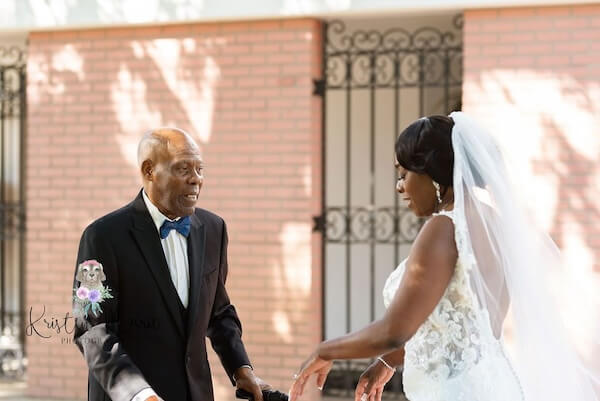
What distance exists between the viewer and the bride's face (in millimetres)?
3361

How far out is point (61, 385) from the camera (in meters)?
8.23

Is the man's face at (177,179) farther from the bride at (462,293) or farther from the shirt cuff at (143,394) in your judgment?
the bride at (462,293)

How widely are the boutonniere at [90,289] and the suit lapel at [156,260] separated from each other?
178 mm

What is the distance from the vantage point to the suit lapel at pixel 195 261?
12.4 ft

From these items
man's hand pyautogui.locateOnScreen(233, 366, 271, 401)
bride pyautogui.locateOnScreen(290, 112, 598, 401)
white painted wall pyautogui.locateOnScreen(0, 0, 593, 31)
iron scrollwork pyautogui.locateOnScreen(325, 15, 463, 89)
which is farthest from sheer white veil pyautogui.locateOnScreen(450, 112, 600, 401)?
iron scrollwork pyautogui.locateOnScreen(325, 15, 463, 89)

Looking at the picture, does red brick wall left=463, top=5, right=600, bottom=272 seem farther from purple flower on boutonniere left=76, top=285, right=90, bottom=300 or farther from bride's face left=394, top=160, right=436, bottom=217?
purple flower on boutonniere left=76, top=285, right=90, bottom=300

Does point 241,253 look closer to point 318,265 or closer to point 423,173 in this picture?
point 318,265

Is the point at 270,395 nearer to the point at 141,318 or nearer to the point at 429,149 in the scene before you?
the point at 141,318

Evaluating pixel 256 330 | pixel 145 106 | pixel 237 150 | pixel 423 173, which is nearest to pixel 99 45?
pixel 145 106

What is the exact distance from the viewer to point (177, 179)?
3.79m

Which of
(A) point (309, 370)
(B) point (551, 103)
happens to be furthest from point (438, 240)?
(B) point (551, 103)

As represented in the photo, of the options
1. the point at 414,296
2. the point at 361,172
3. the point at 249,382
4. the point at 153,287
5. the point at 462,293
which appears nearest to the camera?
the point at 414,296

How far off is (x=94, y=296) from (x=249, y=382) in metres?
0.73

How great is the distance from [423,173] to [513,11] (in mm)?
4150
